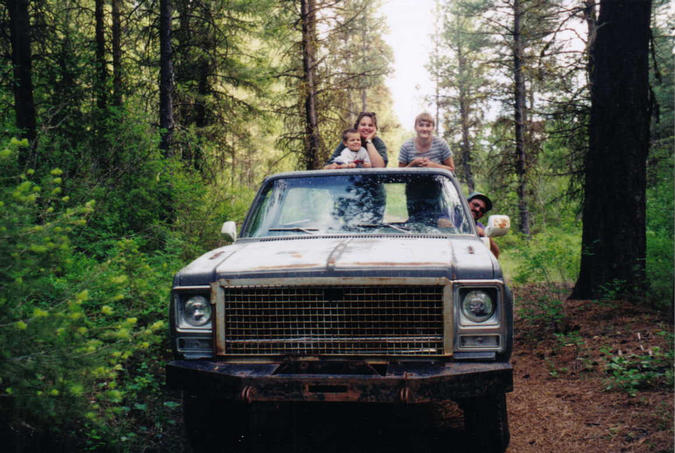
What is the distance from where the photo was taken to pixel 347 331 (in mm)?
3318

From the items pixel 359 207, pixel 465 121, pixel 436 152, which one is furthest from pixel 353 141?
pixel 465 121

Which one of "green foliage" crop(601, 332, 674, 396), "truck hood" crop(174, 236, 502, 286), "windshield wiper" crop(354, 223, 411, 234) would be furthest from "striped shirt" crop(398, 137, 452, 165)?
"green foliage" crop(601, 332, 674, 396)

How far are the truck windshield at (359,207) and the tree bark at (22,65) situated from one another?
569 cm

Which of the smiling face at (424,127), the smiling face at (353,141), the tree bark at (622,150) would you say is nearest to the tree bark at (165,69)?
the smiling face at (353,141)

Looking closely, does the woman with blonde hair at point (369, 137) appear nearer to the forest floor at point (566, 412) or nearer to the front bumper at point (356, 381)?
the forest floor at point (566, 412)

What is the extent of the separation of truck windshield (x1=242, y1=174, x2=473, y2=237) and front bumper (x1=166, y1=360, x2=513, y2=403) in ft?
4.41

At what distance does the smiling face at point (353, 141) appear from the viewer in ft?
20.6

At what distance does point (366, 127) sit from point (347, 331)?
12.4 ft

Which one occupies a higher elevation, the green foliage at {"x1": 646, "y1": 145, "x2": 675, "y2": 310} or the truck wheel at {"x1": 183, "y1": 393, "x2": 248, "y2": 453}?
the green foliage at {"x1": 646, "y1": 145, "x2": 675, "y2": 310}

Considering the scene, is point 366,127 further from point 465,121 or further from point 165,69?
point 465,121

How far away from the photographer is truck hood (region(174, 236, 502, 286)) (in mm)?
3260

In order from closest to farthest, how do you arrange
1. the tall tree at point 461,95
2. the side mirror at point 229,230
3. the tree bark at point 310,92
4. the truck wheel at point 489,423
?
the truck wheel at point 489,423, the side mirror at point 229,230, the tree bark at point 310,92, the tall tree at point 461,95

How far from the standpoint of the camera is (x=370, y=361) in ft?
10.8

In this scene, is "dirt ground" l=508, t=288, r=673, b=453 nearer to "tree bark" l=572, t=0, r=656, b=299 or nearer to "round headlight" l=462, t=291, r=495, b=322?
"tree bark" l=572, t=0, r=656, b=299
